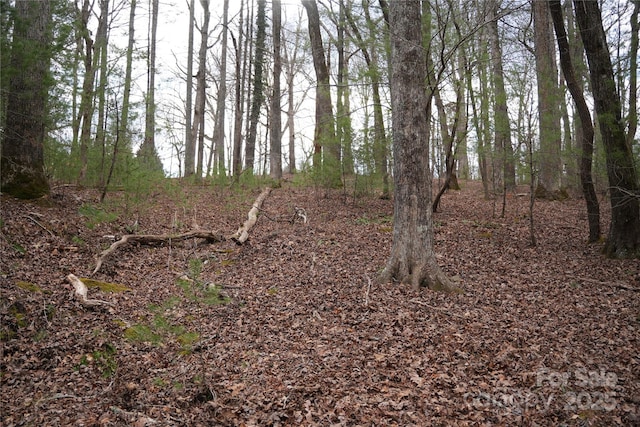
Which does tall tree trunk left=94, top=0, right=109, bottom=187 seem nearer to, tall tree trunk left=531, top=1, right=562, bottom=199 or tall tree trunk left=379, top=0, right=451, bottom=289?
tall tree trunk left=379, top=0, right=451, bottom=289

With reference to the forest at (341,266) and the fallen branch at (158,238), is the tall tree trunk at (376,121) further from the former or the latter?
the fallen branch at (158,238)

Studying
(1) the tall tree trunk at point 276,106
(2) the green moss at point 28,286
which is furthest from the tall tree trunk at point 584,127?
(1) the tall tree trunk at point 276,106

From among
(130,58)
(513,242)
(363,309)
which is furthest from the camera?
(130,58)

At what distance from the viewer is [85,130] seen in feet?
31.3

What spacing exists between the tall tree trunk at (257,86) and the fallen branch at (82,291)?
33.7 ft

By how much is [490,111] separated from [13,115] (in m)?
9.15

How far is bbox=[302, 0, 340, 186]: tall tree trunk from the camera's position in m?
10.3

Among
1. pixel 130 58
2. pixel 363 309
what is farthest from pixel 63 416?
pixel 130 58

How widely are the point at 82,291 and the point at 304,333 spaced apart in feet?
8.85

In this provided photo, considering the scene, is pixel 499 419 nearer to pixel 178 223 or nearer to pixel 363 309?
pixel 363 309

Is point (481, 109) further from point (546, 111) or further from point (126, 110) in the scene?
point (126, 110)

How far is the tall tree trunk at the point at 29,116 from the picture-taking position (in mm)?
6238

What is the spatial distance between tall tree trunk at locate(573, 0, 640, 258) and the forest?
33mm

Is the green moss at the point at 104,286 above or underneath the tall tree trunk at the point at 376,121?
underneath
